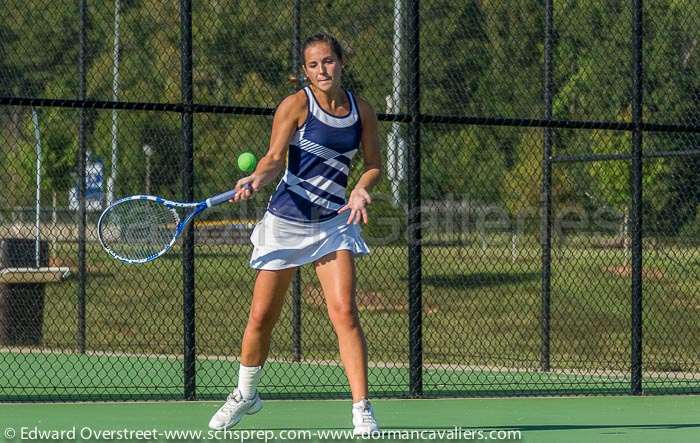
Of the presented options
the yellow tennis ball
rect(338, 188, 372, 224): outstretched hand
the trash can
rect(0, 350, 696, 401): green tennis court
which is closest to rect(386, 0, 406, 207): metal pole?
rect(0, 350, 696, 401): green tennis court

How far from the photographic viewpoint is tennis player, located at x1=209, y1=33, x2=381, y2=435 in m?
5.90

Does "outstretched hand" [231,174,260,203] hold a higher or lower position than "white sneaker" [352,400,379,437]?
higher

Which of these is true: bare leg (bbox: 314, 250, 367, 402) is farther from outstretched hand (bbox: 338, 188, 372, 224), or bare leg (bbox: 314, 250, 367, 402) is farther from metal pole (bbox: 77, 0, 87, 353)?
metal pole (bbox: 77, 0, 87, 353)

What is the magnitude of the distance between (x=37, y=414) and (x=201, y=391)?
1480mm

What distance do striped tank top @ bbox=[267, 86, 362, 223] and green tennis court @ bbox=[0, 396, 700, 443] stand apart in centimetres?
107

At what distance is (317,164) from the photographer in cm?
596

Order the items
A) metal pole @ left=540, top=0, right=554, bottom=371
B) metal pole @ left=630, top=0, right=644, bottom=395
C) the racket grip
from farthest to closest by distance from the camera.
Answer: metal pole @ left=540, top=0, right=554, bottom=371 → metal pole @ left=630, top=0, right=644, bottom=395 → the racket grip

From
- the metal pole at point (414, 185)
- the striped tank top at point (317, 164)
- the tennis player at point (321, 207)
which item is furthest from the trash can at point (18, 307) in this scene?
the striped tank top at point (317, 164)

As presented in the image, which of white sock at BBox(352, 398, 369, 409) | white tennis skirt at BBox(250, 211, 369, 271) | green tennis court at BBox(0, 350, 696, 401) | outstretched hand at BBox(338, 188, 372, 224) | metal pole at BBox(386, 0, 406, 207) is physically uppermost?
metal pole at BBox(386, 0, 406, 207)

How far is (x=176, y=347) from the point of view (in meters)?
12.5

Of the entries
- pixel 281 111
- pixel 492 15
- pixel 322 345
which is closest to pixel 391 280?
pixel 492 15

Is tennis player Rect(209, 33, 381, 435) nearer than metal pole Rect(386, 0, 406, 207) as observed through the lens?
Yes

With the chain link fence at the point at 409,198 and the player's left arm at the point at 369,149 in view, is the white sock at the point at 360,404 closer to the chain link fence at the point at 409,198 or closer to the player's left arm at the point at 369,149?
the player's left arm at the point at 369,149

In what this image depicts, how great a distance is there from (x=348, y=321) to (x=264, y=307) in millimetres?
407
